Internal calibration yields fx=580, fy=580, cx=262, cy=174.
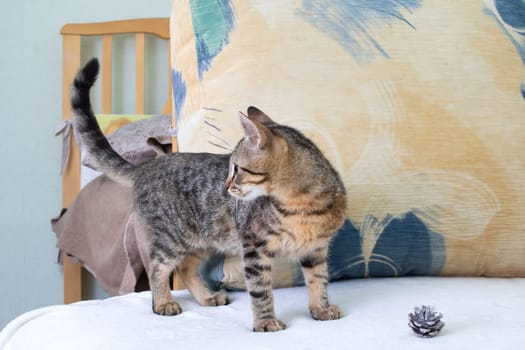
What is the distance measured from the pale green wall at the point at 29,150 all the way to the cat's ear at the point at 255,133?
1540 millimetres

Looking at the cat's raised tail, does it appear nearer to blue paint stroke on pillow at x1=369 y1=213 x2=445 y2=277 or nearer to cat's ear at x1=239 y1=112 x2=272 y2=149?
cat's ear at x1=239 y1=112 x2=272 y2=149

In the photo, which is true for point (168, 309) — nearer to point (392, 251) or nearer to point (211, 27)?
point (392, 251)

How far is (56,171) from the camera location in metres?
2.21

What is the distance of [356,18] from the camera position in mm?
1011

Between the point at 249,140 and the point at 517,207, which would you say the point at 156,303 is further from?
the point at 517,207

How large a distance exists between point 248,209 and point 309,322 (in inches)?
7.7

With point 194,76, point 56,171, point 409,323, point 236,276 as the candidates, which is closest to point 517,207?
point 409,323

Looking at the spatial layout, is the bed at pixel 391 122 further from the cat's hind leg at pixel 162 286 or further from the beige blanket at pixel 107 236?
the beige blanket at pixel 107 236

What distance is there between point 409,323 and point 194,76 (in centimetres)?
57

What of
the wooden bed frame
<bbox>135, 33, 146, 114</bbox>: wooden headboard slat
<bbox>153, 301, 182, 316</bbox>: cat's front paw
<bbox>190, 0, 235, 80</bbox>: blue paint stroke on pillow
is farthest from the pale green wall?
<bbox>153, 301, 182, 316</bbox>: cat's front paw

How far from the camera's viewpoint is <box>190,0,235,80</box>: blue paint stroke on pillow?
3.31 feet

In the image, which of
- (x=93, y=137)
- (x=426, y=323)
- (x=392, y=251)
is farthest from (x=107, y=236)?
(x=426, y=323)

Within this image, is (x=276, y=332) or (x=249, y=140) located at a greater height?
(x=249, y=140)

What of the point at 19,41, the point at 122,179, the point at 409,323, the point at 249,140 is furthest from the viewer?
the point at 19,41
